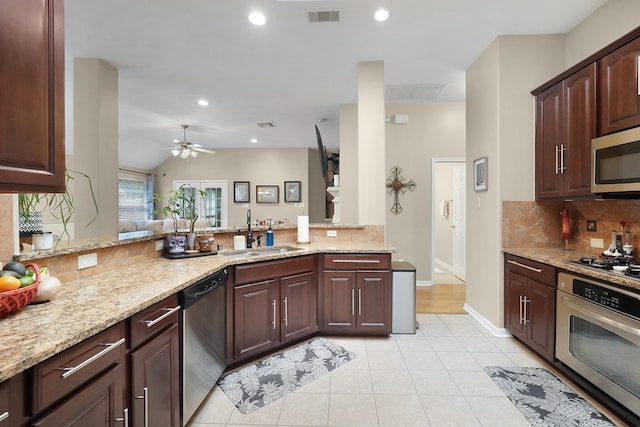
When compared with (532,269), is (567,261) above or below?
above

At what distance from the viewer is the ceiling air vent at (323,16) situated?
103 inches

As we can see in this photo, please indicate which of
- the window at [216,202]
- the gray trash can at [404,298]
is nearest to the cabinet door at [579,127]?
the gray trash can at [404,298]

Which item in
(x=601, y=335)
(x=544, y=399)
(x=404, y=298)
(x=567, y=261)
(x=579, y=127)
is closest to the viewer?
(x=601, y=335)

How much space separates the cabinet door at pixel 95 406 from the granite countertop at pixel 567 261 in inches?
103

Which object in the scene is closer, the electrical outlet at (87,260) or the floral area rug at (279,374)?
the electrical outlet at (87,260)

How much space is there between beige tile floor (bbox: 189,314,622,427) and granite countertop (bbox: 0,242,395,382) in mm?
931

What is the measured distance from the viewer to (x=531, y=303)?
2.51m

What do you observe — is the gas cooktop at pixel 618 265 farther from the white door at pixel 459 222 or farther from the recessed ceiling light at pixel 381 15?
the white door at pixel 459 222

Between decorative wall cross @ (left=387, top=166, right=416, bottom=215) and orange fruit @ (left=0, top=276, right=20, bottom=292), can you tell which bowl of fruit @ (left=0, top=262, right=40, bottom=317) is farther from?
decorative wall cross @ (left=387, top=166, right=416, bottom=215)

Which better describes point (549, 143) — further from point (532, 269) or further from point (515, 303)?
point (515, 303)

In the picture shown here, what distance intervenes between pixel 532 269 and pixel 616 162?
98 cm

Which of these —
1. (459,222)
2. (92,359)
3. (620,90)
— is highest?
(620,90)

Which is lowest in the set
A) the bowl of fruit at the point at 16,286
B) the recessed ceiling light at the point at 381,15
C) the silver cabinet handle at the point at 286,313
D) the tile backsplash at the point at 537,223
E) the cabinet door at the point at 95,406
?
the silver cabinet handle at the point at 286,313

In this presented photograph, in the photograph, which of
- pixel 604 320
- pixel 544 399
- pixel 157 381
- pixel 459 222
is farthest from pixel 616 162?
pixel 459 222
